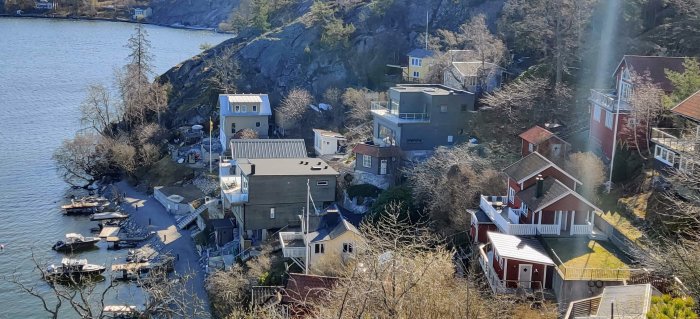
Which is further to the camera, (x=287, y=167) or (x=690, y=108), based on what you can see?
(x=287, y=167)

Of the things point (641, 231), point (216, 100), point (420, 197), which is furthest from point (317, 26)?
point (641, 231)

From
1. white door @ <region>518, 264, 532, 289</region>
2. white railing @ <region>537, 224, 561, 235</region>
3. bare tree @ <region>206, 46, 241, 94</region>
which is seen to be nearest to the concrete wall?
white railing @ <region>537, 224, 561, 235</region>

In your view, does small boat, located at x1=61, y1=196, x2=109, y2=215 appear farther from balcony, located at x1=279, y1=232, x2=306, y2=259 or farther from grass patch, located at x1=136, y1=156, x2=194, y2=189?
Answer: balcony, located at x1=279, y1=232, x2=306, y2=259

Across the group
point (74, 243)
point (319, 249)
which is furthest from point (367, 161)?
point (74, 243)

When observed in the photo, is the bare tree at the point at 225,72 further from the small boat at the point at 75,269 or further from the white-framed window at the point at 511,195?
the white-framed window at the point at 511,195

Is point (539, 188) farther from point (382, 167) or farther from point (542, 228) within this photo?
point (382, 167)
